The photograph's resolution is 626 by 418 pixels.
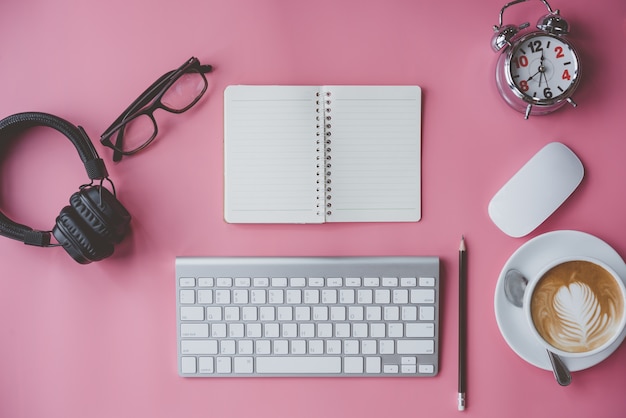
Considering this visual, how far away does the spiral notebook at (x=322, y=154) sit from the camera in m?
0.87

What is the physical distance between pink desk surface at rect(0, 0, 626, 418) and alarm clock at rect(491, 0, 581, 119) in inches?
2.3

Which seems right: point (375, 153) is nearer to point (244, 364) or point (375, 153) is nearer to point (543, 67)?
point (543, 67)

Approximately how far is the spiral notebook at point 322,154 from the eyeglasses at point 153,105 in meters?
0.07

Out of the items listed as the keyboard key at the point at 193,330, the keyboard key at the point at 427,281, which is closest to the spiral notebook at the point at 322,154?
the keyboard key at the point at 427,281

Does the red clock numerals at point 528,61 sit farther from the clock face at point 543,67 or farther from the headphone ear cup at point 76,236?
the headphone ear cup at point 76,236

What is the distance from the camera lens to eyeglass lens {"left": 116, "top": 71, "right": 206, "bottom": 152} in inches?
34.4

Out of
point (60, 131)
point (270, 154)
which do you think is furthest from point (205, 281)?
point (60, 131)

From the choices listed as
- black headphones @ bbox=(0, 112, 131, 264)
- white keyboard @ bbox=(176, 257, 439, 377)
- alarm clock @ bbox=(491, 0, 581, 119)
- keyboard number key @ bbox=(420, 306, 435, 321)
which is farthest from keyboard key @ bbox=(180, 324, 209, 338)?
alarm clock @ bbox=(491, 0, 581, 119)

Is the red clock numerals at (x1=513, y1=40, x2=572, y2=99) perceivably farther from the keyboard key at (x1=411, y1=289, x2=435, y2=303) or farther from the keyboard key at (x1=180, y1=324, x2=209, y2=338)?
the keyboard key at (x1=180, y1=324, x2=209, y2=338)

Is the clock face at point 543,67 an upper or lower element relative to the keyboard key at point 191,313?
Answer: upper

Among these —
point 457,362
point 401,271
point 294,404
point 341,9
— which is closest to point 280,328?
point 294,404

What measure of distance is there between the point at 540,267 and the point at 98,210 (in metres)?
0.86

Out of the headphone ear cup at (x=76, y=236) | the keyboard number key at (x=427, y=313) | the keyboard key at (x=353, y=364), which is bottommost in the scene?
the keyboard key at (x=353, y=364)

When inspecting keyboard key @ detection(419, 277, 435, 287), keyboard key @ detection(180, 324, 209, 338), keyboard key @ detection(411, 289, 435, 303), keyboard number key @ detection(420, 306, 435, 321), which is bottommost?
keyboard key @ detection(180, 324, 209, 338)
